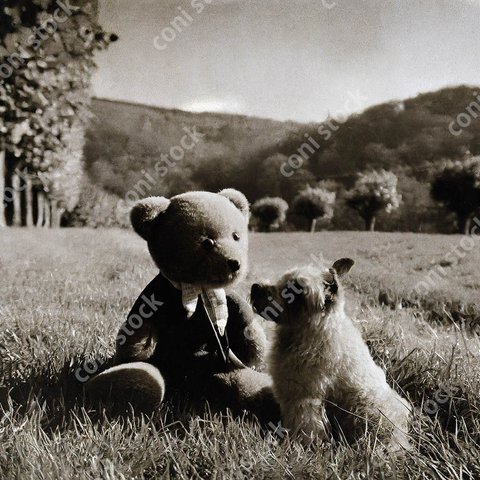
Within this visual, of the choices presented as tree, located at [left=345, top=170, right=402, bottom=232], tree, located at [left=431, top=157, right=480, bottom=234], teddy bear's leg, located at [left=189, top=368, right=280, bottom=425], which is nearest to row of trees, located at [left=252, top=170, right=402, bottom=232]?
tree, located at [left=345, top=170, right=402, bottom=232]

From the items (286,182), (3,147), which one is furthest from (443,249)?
(3,147)

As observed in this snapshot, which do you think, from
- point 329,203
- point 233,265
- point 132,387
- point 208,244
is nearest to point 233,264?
point 233,265

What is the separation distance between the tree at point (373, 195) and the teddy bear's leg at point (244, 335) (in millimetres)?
2914

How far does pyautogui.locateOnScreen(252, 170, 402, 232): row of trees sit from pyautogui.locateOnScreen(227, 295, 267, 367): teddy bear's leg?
2.79 meters

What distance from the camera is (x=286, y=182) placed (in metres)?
5.19

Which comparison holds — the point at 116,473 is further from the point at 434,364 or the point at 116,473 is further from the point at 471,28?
the point at 471,28

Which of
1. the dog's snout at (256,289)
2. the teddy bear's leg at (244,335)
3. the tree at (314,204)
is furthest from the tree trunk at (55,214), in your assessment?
the dog's snout at (256,289)

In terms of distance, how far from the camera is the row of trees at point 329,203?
15.2ft

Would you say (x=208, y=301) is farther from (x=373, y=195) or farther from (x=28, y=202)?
(x=373, y=195)

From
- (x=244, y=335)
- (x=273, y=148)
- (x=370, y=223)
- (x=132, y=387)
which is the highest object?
(x=273, y=148)

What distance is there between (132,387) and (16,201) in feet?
8.73

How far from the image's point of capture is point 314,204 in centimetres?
520

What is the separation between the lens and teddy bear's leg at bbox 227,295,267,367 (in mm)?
1957

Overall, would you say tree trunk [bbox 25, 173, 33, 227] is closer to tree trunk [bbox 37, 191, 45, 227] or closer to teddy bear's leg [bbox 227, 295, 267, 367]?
tree trunk [bbox 37, 191, 45, 227]
